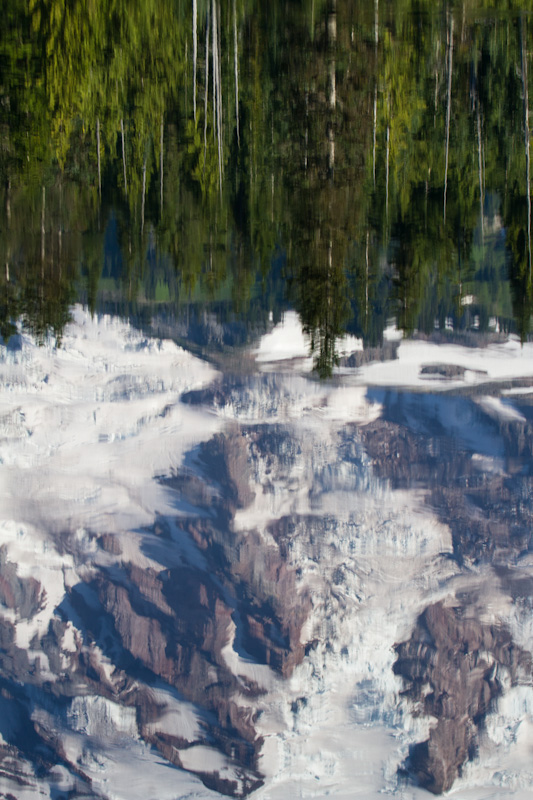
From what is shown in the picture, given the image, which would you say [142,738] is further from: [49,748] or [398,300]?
[398,300]

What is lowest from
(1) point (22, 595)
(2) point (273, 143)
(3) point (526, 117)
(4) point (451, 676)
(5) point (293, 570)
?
(4) point (451, 676)

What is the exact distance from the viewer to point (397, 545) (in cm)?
7544

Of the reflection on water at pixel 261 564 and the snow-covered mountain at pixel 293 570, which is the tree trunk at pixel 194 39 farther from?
the snow-covered mountain at pixel 293 570

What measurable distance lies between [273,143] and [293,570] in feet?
207

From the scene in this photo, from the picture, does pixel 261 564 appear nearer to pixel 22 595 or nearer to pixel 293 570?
pixel 293 570

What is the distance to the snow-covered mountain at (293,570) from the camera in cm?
7425

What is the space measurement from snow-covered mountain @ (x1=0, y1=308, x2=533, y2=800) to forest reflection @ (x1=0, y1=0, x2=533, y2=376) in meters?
52.1

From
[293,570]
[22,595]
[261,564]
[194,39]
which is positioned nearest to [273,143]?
[194,39]

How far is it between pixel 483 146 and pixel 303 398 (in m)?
53.2

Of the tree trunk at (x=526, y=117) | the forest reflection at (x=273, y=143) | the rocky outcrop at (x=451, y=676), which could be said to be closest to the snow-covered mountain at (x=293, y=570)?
the rocky outcrop at (x=451, y=676)

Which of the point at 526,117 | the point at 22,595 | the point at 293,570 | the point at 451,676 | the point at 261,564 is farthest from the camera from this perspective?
the point at 22,595

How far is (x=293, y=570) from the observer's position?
76.2 m

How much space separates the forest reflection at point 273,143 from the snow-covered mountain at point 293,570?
5206 centimetres

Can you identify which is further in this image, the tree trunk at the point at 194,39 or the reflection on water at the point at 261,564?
the reflection on water at the point at 261,564
